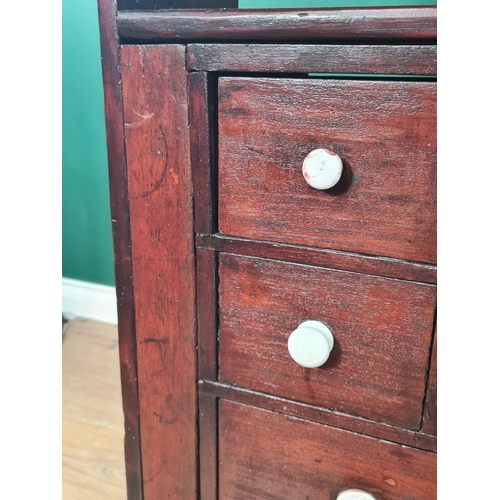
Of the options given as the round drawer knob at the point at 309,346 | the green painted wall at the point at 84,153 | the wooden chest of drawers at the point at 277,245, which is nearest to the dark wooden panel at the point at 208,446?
the wooden chest of drawers at the point at 277,245

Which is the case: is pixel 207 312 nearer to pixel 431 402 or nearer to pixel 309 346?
pixel 309 346

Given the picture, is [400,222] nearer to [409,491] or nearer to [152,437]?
[409,491]

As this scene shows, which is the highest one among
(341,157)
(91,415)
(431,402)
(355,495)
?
(341,157)

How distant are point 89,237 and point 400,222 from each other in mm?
1088

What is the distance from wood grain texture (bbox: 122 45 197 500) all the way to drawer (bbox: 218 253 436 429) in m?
0.05

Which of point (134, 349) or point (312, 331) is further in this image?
point (134, 349)

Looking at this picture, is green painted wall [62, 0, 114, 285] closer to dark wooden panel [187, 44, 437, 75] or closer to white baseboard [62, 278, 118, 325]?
white baseboard [62, 278, 118, 325]

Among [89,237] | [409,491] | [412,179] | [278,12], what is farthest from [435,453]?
[89,237]

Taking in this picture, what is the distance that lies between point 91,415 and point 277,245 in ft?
2.46

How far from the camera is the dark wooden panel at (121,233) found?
21.1 inches

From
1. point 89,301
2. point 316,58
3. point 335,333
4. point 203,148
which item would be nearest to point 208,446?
point 335,333

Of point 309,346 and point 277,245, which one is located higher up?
point 277,245

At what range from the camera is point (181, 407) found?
63 cm

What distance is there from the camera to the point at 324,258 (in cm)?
52
